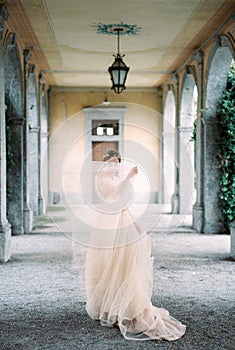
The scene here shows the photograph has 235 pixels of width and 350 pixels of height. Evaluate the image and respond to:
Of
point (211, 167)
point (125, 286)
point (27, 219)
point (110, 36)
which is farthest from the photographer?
point (27, 219)

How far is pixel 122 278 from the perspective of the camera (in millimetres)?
4824

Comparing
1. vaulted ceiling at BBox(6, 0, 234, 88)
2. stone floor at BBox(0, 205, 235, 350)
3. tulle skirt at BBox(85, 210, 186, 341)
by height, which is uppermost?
vaulted ceiling at BBox(6, 0, 234, 88)

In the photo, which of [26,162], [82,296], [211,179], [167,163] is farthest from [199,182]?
[167,163]

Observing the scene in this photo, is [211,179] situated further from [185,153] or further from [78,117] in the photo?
[78,117]

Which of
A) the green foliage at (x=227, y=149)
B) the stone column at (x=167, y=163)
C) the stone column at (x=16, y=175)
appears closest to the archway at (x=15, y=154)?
the stone column at (x=16, y=175)

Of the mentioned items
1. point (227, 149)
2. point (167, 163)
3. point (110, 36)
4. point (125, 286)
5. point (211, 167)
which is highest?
point (110, 36)

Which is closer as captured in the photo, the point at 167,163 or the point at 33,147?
the point at 33,147

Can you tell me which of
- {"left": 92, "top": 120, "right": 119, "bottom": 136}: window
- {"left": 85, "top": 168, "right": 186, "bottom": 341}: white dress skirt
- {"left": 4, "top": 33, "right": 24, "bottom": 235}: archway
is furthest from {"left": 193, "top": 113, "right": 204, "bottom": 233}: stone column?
{"left": 92, "top": 120, "right": 119, "bottom": 136}: window

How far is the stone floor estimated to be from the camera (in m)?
4.43

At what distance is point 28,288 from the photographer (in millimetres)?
6332

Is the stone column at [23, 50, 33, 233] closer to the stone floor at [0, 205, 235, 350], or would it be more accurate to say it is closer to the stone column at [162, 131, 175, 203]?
the stone floor at [0, 205, 235, 350]

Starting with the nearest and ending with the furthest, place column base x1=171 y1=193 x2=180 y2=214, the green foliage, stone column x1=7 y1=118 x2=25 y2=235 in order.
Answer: the green foliage → stone column x1=7 y1=118 x2=25 y2=235 → column base x1=171 y1=193 x2=180 y2=214

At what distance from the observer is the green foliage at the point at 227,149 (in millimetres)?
10484

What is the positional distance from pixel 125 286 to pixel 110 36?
6491 millimetres
